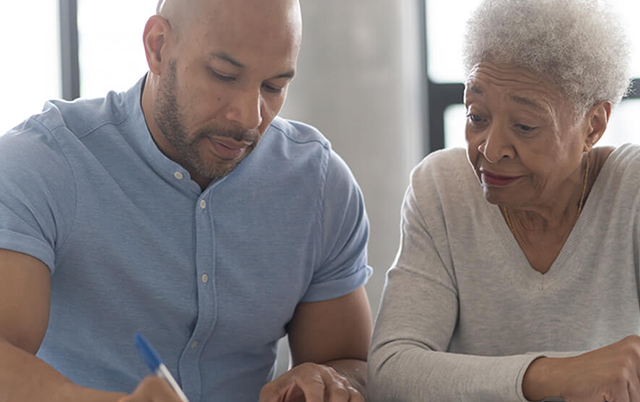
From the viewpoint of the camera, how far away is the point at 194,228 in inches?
53.9

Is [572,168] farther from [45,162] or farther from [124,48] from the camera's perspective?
[124,48]

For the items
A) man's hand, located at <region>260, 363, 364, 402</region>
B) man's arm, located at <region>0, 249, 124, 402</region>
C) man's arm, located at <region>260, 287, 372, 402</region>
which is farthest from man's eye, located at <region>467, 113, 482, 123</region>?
man's arm, located at <region>0, 249, 124, 402</region>

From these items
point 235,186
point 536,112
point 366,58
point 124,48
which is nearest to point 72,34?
point 124,48

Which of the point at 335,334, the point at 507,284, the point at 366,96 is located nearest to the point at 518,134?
the point at 507,284

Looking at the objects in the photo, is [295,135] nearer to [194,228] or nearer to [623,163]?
[194,228]

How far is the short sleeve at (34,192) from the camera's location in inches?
45.5

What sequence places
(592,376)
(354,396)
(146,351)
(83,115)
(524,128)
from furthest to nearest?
(83,115), (524,128), (354,396), (592,376), (146,351)

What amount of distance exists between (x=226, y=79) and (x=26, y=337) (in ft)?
1.69

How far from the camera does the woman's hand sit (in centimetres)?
105

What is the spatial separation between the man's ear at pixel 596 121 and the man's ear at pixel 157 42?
753 mm

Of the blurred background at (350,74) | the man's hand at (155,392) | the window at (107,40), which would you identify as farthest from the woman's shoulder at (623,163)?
the window at (107,40)

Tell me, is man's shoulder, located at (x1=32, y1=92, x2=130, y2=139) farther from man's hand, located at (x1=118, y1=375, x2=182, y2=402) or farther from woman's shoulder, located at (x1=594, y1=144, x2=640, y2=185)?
woman's shoulder, located at (x1=594, y1=144, x2=640, y2=185)

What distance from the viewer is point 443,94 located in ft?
10.3

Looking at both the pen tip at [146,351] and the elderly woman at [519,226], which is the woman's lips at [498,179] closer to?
the elderly woman at [519,226]
